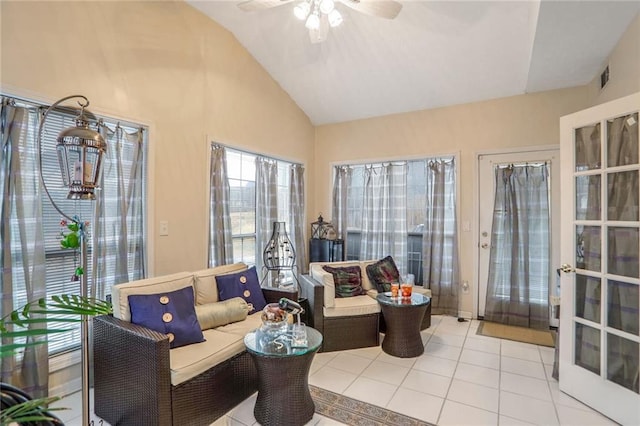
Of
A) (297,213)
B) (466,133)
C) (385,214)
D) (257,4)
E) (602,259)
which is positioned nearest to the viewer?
(602,259)

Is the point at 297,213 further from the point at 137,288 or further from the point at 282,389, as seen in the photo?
the point at 282,389

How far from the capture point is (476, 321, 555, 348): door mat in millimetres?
3344

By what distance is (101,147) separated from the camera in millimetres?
1817

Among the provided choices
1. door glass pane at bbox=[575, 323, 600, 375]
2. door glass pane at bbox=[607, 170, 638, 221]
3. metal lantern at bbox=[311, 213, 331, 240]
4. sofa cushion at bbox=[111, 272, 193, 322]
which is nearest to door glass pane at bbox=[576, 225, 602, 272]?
door glass pane at bbox=[607, 170, 638, 221]

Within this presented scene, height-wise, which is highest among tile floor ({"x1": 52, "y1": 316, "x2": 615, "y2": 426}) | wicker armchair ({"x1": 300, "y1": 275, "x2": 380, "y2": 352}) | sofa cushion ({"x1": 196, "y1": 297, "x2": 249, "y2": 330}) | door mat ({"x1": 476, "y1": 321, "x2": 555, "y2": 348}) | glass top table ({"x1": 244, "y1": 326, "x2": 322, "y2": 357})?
sofa cushion ({"x1": 196, "y1": 297, "x2": 249, "y2": 330})

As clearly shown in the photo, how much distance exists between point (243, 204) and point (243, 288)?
4.42 feet

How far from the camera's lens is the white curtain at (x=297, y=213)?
4.61 m

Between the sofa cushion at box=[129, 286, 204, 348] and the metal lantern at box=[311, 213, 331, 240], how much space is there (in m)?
2.72

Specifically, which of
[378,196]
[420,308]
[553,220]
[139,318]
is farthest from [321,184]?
[139,318]

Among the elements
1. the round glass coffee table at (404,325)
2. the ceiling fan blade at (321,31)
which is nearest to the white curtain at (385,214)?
the round glass coffee table at (404,325)

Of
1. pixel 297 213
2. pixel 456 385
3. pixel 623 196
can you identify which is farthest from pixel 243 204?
pixel 623 196

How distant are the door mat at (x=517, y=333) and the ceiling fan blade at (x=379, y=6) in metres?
3.25

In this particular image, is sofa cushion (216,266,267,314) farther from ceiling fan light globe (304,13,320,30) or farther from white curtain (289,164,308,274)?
ceiling fan light globe (304,13,320,30)

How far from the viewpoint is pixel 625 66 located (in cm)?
246
